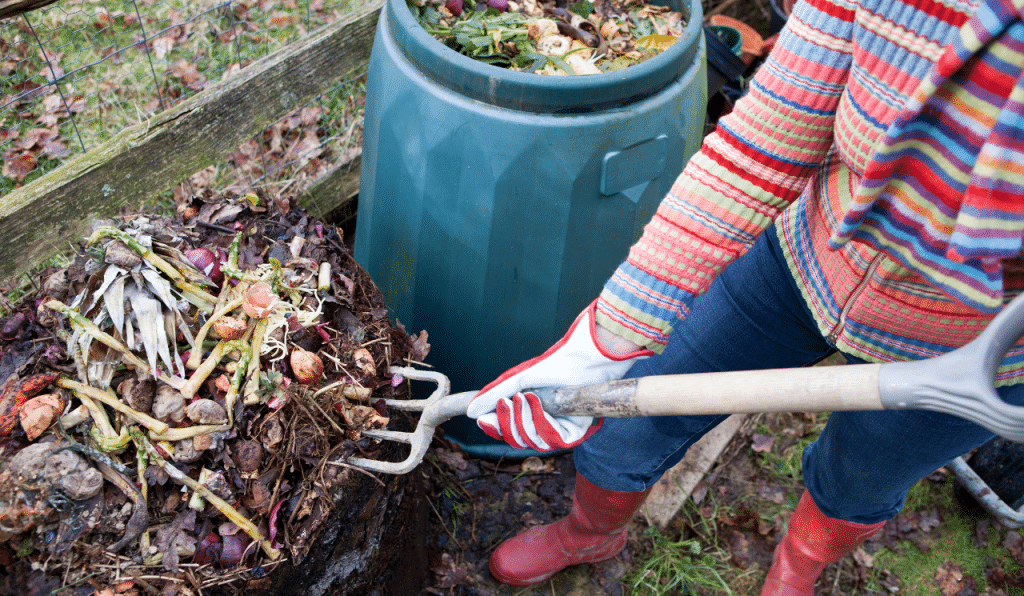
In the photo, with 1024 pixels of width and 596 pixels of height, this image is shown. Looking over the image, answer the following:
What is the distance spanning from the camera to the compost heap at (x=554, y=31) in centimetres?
170

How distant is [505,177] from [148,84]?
1883 millimetres

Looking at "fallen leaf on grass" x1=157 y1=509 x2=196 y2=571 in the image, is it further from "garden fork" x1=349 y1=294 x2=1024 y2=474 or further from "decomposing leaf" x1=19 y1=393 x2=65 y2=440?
"garden fork" x1=349 y1=294 x2=1024 y2=474

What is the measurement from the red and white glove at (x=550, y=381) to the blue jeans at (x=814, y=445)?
0.93 feet

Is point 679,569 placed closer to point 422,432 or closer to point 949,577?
point 949,577

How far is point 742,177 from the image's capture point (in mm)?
1063

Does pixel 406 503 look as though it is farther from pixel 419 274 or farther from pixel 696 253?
pixel 696 253

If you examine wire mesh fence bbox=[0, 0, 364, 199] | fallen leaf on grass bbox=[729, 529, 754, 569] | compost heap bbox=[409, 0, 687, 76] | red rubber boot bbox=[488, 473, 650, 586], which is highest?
compost heap bbox=[409, 0, 687, 76]

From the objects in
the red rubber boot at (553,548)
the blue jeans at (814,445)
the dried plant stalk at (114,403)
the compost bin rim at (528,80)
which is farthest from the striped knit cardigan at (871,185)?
the red rubber boot at (553,548)

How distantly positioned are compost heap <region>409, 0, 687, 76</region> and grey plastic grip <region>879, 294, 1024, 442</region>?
1.03 m

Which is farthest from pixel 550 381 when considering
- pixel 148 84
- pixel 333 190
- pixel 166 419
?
pixel 148 84

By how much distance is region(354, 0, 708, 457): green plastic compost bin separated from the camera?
4.98 feet

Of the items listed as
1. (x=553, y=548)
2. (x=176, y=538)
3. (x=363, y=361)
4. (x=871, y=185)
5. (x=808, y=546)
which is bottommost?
(x=553, y=548)

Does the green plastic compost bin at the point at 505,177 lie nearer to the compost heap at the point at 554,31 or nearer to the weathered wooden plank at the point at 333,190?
the compost heap at the point at 554,31

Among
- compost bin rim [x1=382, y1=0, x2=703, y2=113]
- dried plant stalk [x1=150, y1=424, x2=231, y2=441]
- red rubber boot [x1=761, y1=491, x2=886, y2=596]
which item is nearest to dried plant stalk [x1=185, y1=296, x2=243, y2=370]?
dried plant stalk [x1=150, y1=424, x2=231, y2=441]
